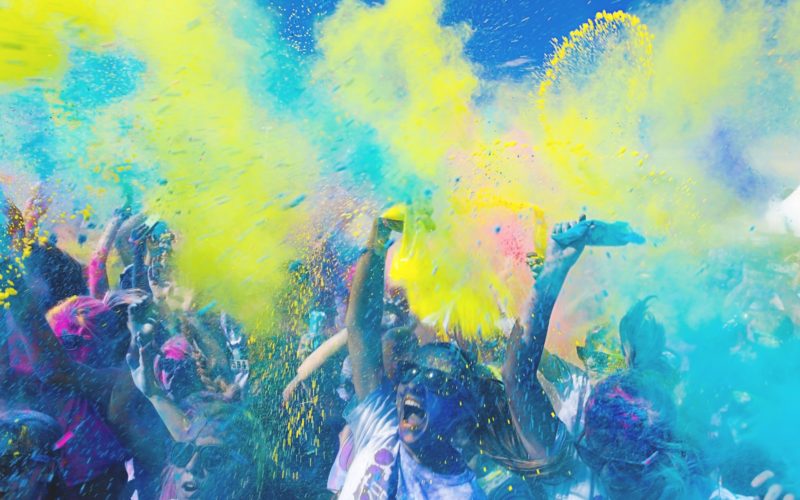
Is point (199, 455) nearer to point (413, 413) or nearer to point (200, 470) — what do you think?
point (200, 470)

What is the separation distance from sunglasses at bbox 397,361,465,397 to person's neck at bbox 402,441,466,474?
0.21 m

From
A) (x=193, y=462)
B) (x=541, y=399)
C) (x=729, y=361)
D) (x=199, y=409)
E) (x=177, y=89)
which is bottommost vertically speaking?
(x=193, y=462)

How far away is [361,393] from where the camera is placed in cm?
244

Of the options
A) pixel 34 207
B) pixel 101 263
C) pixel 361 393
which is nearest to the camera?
pixel 34 207

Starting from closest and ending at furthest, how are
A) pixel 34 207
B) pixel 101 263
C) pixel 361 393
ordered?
pixel 34 207, pixel 101 263, pixel 361 393

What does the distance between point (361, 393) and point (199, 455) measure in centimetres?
69

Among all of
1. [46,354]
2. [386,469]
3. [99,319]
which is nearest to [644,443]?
[386,469]

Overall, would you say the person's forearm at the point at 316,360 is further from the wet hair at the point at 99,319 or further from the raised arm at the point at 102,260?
the raised arm at the point at 102,260

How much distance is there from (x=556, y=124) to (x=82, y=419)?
225cm

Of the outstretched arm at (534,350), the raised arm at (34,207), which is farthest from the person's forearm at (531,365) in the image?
the raised arm at (34,207)

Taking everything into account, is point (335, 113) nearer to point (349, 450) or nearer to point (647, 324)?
point (349, 450)

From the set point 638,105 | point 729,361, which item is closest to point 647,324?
point 729,361

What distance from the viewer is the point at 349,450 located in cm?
245

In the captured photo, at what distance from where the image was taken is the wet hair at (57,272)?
224 centimetres
